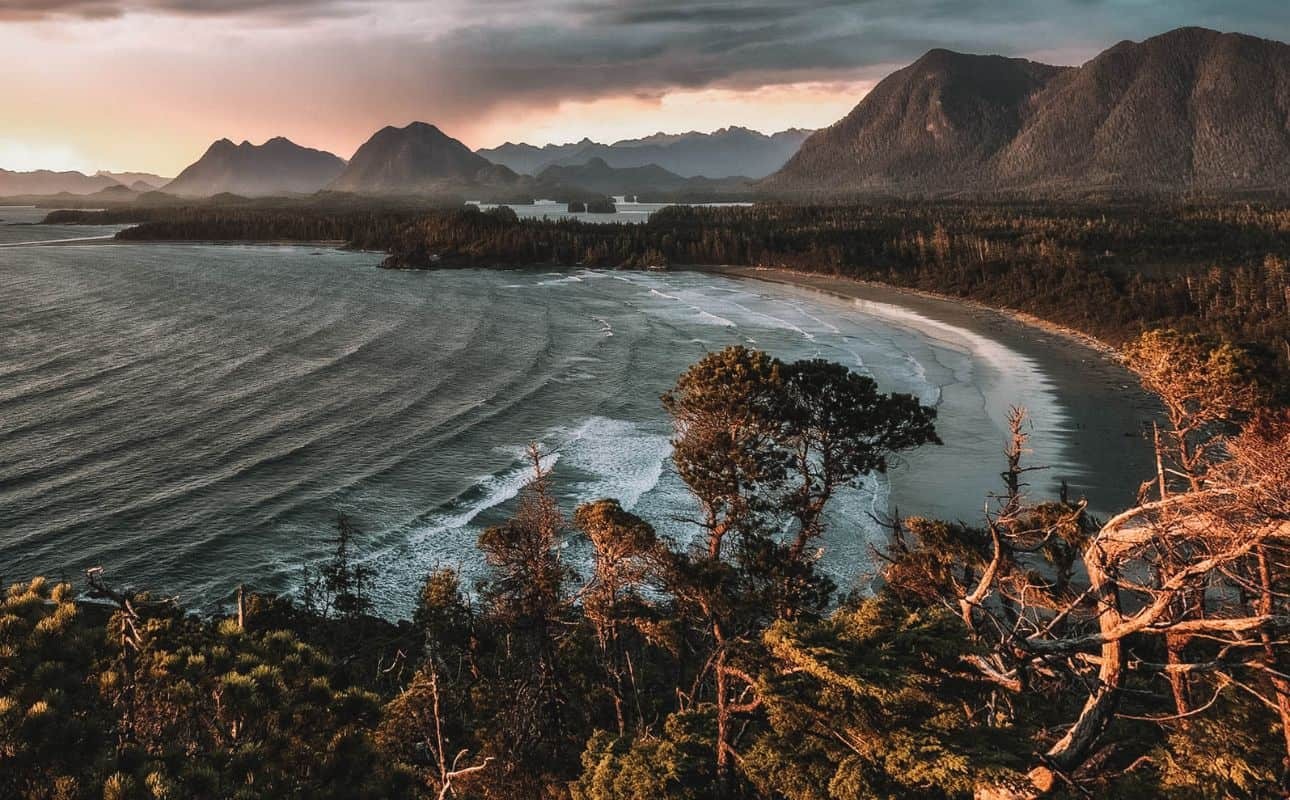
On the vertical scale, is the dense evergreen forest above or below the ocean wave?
above

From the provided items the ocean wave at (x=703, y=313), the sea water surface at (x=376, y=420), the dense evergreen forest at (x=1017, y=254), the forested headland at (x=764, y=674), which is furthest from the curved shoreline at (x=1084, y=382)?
the ocean wave at (x=703, y=313)

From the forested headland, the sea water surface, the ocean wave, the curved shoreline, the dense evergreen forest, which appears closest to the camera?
the forested headland

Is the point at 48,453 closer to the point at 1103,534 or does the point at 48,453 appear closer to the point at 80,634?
the point at 80,634

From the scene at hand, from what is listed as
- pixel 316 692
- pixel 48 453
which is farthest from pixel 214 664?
pixel 48 453

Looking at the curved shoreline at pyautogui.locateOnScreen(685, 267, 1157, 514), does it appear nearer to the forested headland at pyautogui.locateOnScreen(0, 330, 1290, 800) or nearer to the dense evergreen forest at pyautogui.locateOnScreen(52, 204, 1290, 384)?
the dense evergreen forest at pyautogui.locateOnScreen(52, 204, 1290, 384)

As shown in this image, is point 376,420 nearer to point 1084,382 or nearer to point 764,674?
point 764,674

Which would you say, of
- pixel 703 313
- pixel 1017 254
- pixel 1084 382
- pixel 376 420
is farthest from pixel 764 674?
pixel 1017 254

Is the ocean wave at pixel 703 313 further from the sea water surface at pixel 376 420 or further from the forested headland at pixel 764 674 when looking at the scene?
the forested headland at pixel 764 674

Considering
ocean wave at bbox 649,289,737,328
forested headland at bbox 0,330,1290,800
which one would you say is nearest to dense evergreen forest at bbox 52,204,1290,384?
forested headland at bbox 0,330,1290,800
